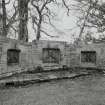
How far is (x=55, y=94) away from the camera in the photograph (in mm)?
5398

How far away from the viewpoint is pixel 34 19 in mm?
14203

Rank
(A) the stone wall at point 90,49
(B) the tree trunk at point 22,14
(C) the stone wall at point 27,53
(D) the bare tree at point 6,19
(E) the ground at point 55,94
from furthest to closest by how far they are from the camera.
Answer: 1. (D) the bare tree at point 6,19
2. (B) the tree trunk at point 22,14
3. (A) the stone wall at point 90,49
4. (C) the stone wall at point 27,53
5. (E) the ground at point 55,94

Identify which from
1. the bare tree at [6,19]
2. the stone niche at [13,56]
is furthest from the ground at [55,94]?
the bare tree at [6,19]

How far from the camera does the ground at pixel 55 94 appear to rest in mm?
4641

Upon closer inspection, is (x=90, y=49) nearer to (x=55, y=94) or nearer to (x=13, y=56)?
(x=13, y=56)

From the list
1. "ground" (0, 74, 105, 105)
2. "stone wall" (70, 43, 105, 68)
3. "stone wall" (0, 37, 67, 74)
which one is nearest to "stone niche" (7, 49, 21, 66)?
"stone wall" (0, 37, 67, 74)

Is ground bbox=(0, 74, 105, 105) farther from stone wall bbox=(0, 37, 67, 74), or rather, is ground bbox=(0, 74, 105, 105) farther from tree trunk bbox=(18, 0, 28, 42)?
tree trunk bbox=(18, 0, 28, 42)

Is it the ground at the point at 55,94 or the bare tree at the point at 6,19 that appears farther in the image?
the bare tree at the point at 6,19

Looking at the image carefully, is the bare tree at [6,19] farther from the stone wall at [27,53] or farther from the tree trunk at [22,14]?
the stone wall at [27,53]

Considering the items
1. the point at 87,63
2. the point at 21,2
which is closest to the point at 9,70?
the point at 87,63

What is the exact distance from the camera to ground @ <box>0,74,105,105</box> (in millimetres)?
4641

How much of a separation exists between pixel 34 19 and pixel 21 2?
1958 millimetres

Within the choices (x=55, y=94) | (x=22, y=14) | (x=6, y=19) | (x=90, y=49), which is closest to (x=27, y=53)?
(x=90, y=49)

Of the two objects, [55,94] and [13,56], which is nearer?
[55,94]
